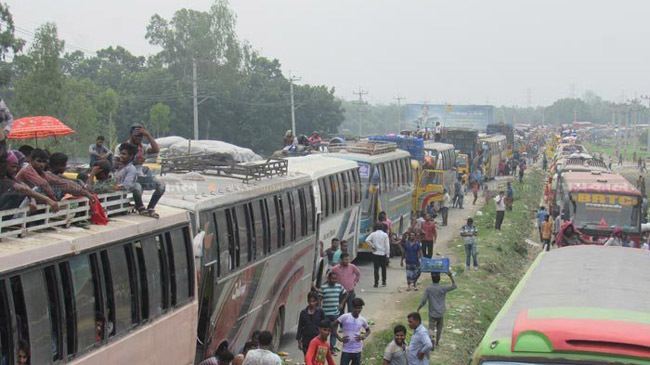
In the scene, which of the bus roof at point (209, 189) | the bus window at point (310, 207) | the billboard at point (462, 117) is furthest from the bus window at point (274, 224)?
the billboard at point (462, 117)

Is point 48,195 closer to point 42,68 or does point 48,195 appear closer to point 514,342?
point 514,342

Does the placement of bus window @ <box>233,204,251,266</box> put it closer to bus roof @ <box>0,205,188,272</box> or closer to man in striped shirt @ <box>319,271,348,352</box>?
man in striped shirt @ <box>319,271,348,352</box>

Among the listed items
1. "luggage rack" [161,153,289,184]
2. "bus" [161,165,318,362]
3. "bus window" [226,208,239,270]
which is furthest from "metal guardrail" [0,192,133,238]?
"luggage rack" [161,153,289,184]

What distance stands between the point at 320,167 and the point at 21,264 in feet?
37.6

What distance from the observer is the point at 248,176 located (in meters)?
12.9

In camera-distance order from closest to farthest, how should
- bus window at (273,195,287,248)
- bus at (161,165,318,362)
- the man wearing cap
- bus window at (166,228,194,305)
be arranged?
the man wearing cap
bus window at (166,228,194,305)
bus at (161,165,318,362)
bus window at (273,195,287,248)

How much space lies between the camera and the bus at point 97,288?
6.80 m

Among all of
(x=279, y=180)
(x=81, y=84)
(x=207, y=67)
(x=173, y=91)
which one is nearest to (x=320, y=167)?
(x=279, y=180)

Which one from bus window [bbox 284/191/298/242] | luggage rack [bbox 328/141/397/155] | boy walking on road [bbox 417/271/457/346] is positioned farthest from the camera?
luggage rack [bbox 328/141/397/155]

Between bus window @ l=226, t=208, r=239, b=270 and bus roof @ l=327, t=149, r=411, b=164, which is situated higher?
bus window @ l=226, t=208, r=239, b=270

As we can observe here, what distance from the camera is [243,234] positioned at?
38.7 ft

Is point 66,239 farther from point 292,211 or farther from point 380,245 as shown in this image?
point 380,245

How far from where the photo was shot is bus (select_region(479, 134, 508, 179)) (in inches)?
2113

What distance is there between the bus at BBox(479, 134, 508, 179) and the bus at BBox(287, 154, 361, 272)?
3316 cm
